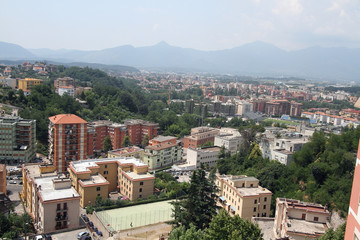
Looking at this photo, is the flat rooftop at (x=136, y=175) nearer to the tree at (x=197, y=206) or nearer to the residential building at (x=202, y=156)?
the tree at (x=197, y=206)

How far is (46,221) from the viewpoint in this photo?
9.91 meters

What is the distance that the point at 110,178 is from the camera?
14617 millimetres

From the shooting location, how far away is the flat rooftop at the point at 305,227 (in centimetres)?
899

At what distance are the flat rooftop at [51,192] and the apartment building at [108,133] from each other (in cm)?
1070

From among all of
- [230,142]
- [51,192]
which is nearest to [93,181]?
[51,192]

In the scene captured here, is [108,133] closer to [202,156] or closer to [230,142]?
[202,156]

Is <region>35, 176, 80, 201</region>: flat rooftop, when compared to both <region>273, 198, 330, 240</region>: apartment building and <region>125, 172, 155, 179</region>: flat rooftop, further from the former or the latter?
<region>273, 198, 330, 240</region>: apartment building

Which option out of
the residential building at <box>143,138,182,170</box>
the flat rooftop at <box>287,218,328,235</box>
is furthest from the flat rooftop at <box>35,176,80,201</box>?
the residential building at <box>143,138,182,170</box>

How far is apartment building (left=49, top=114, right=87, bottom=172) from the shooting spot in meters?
16.5

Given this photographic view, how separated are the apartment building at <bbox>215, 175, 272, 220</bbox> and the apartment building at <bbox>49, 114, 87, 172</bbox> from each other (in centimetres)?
804

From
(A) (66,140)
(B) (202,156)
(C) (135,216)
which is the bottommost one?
(C) (135,216)

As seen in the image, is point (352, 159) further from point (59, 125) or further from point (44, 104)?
point (44, 104)

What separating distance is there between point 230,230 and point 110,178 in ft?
27.6

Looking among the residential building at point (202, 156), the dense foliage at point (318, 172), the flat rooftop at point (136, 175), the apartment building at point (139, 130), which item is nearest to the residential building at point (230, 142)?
the residential building at point (202, 156)
